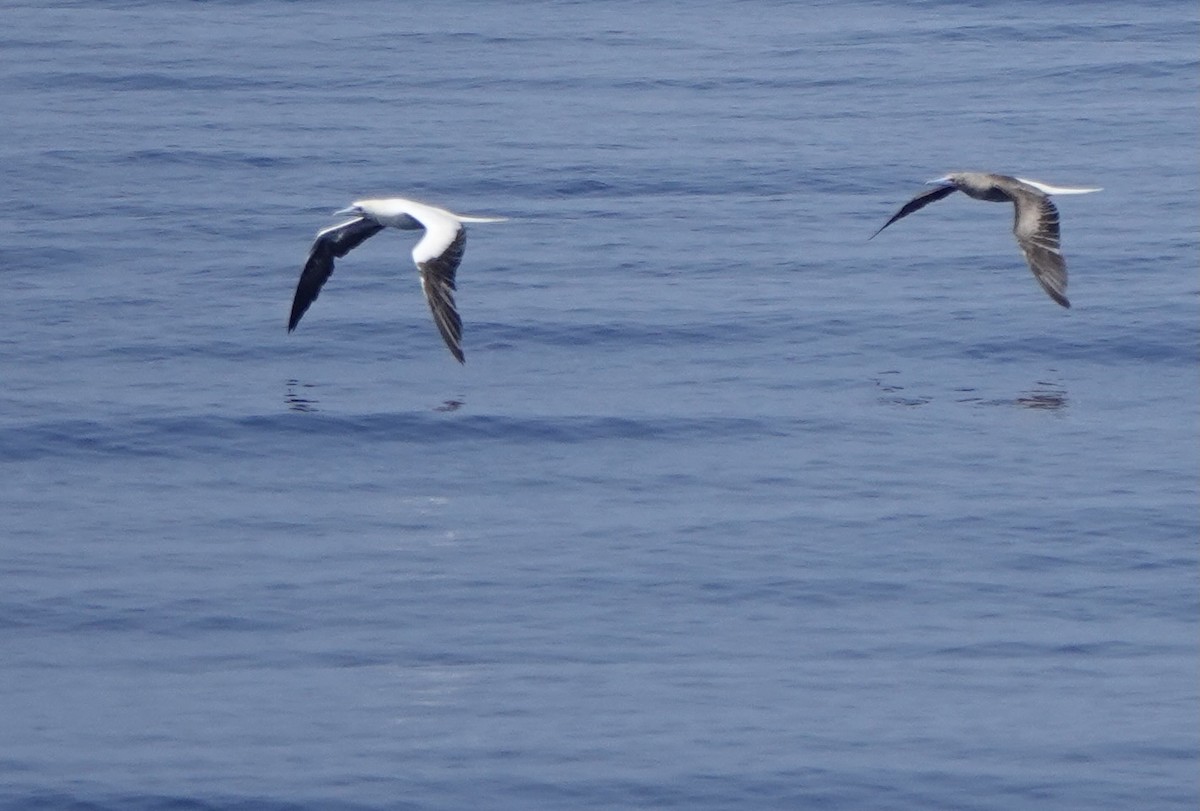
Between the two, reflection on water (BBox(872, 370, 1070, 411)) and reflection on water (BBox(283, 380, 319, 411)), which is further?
reflection on water (BBox(283, 380, 319, 411))

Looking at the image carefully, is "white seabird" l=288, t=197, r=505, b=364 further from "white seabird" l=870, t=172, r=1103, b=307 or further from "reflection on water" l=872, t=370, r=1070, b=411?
"white seabird" l=870, t=172, r=1103, b=307

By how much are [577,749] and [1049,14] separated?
37.0 meters

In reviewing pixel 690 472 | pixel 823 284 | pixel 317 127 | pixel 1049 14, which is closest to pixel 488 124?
pixel 317 127

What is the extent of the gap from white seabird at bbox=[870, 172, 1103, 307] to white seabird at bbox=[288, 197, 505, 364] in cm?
574

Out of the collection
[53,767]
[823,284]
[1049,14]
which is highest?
[1049,14]

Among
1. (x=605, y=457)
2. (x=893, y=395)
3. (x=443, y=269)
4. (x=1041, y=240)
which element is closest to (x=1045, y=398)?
(x=893, y=395)

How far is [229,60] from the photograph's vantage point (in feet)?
157

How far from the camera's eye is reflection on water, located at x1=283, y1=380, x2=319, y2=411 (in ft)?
82.2

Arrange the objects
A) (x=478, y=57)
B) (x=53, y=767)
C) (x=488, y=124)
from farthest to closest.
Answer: (x=478, y=57) < (x=488, y=124) < (x=53, y=767)

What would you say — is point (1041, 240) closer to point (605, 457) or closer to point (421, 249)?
point (605, 457)

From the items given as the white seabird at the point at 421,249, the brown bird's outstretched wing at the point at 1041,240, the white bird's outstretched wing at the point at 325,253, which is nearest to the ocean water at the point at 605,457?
the white bird's outstretched wing at the point at 325,253

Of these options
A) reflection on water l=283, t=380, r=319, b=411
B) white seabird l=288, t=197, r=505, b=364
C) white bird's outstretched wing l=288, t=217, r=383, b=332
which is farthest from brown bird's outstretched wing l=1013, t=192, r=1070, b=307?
reflection on water l=283, t=380, r=319, b=411

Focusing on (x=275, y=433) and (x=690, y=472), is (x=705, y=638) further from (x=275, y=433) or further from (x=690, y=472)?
(x=275, y=433)

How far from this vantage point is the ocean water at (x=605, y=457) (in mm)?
16734
